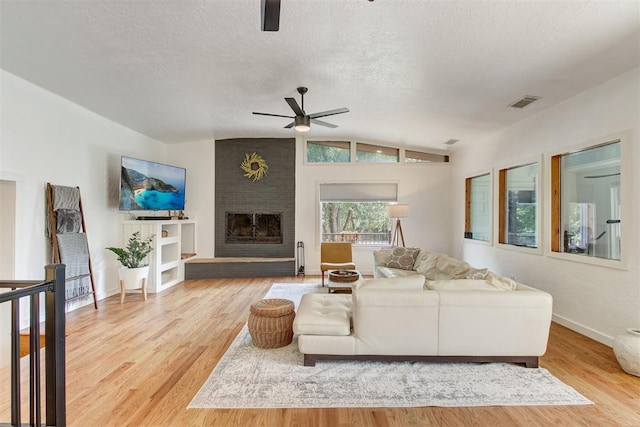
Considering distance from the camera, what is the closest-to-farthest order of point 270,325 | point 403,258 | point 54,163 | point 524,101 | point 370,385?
point 370,385 → point 270,325 → point 524,101 → point 54,163 → point 403,258

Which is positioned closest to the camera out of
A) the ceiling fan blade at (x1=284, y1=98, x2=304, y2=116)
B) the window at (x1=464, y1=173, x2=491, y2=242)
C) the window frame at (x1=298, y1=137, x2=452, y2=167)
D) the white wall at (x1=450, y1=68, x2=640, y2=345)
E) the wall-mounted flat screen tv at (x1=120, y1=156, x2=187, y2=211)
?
the white wall at (x1=450, y1=68, x2=640, y2=345)

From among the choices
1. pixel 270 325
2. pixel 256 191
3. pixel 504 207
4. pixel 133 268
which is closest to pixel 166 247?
pixel 133 268

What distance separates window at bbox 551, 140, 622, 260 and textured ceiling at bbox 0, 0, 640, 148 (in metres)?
0.76

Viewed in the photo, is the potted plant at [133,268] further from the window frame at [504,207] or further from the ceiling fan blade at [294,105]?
the window frame at [504,207]

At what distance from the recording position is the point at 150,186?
5992 mm

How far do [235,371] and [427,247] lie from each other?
558cm

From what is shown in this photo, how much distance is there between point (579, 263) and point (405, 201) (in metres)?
3.85

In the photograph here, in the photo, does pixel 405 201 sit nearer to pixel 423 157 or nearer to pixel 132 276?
pixel 423 157

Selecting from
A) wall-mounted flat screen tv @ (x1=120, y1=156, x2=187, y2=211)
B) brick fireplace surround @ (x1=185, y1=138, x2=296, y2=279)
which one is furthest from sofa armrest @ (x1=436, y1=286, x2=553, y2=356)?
wall-mounted flat screen tv @ (x1=120, y1=156, x2=187, y2=211)

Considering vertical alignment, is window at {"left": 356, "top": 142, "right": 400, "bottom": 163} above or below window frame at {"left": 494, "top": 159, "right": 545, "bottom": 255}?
above

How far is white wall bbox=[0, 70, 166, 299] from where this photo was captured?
378 cm

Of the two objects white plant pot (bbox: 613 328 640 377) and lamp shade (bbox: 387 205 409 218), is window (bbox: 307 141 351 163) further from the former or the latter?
white plant pot (bbox: 613 328 640 377)

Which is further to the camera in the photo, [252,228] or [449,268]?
[252,228]

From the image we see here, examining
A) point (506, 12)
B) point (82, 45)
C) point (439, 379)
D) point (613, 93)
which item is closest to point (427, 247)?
point (613, 93)
